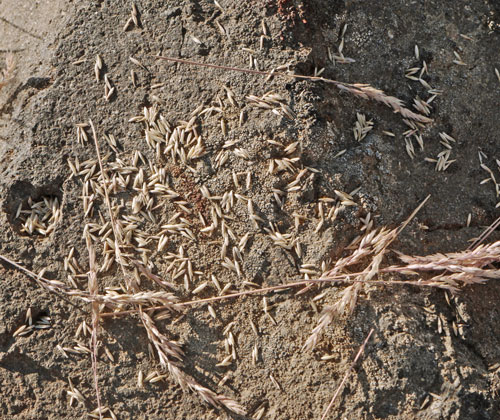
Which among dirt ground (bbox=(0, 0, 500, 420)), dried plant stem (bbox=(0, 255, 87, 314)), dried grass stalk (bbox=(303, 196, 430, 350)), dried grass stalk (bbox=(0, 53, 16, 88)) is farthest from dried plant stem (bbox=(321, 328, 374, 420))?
dried grass stalk (bbox=(0, 53, 16, 88))

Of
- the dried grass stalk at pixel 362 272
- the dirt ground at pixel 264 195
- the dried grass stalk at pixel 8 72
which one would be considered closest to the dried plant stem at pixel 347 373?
the dirt ground at pixel 264 195

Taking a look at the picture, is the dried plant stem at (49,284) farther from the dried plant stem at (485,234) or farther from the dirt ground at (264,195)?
the dried plant stem at (485,234)

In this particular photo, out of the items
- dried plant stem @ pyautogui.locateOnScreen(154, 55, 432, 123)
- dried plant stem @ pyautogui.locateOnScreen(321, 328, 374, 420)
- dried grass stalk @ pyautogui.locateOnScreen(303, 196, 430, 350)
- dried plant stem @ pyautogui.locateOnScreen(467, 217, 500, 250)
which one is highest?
dried plant stem @ pyautogui.locateOnScreen(154, 55, 432, 123)

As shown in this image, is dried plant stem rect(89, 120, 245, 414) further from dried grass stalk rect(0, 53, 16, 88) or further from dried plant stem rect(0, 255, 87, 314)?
dried grass stalk rect(0, 53, 16, 88)

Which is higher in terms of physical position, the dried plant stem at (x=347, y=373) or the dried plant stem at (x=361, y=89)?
the dried plant stem at (x=361, y=89)

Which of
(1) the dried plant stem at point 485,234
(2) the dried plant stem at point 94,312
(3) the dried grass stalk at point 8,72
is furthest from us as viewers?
(3) the dried grass stalk at point 8,72

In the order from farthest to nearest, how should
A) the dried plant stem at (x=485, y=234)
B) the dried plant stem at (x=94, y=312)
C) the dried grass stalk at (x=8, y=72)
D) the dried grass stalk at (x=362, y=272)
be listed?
the dried grass stalk at (x=8, y=72) < the dried plant stem at (x=485, y=234) < the dried plant stem at (x=94, y=312) < the dried grass stalk at (x=362, y=272)

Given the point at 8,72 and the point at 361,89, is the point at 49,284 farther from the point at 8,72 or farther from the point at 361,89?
the point at 361,89

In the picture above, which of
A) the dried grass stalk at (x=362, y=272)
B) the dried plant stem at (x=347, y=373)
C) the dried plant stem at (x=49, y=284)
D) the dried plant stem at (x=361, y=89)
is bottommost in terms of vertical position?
the dried plant stem at (x=347, y=373)
